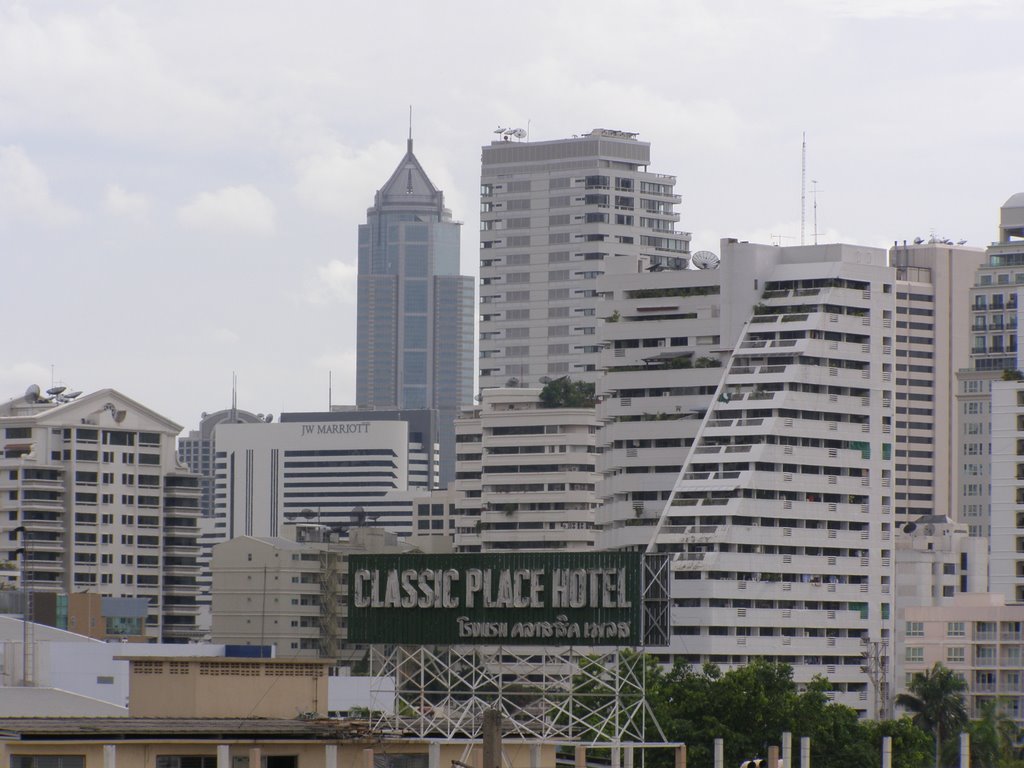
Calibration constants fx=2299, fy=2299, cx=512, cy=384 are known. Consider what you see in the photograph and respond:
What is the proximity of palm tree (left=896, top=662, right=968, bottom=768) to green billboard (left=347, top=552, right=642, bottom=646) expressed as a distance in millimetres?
85269

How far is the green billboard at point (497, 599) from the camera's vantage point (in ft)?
361

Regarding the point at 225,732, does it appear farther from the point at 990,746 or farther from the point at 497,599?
the point at 990,746

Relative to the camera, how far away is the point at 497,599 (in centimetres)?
11288

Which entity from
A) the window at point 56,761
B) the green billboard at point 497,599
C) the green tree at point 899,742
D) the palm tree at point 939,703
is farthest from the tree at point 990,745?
the window at point 56,761

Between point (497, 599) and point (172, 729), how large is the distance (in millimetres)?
25930

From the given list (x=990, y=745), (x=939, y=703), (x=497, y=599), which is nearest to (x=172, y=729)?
(x=497, y=599)

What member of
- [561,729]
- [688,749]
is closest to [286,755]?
[561,729]

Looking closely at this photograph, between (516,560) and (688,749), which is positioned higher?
(516,560)

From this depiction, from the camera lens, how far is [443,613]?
4493 inches

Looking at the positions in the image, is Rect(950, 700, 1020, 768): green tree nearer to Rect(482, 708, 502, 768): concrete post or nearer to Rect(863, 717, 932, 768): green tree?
Rect(863, 717, 932, 768): green tree

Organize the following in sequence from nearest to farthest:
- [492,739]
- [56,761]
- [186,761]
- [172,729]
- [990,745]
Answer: [492,739]
[56,761]
[172,729]
[186,761]
[990,745]

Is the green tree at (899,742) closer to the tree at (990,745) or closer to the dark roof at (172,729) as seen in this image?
the tree at (990,745)

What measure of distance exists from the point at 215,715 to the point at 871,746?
2537 inches

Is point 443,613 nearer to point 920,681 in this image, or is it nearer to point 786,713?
point 786,713
